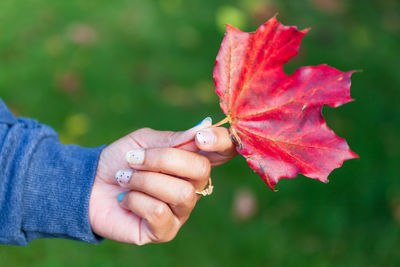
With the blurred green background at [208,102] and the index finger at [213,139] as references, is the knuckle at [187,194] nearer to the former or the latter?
the index finger at [213,139]

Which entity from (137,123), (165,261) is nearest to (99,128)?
(137,123)

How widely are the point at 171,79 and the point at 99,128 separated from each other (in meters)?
0.66

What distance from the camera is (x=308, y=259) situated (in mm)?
2271

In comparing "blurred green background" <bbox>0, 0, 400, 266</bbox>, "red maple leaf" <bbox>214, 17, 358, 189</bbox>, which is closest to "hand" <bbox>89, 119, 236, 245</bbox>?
"red maple leaf" <bbox>214, 17, 358, 189</bbox>

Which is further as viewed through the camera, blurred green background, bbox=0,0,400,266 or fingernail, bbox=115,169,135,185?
blurred green background, bbox=0,0,400,266

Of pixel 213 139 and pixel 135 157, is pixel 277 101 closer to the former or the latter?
pixel 213 139

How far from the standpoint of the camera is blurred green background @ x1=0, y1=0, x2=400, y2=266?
7.49 ft

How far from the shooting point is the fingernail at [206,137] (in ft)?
3.81

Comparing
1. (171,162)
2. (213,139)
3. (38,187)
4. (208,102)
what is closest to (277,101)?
(213,139)

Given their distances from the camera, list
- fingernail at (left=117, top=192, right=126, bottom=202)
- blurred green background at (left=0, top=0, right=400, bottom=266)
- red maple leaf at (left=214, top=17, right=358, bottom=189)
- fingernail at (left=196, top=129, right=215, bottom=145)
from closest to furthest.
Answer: red maple leaf at (left=214, top=17, right=358, bottom=189)
fingernail at (left=196, top=129, right=215, bottom=145)
fingernail at (left=117, top=192, right=126, bottom=202)
blurred green background at (left=0, top=0, right=400, bottom=266)

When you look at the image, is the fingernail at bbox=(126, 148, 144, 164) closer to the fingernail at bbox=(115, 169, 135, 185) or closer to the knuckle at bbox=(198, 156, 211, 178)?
the fingernail at bbox=(115, 169, 135, 185)

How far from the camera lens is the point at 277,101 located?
1151 millimetres

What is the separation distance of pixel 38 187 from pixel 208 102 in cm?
163

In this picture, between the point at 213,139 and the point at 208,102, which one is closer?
the point at 213,139
